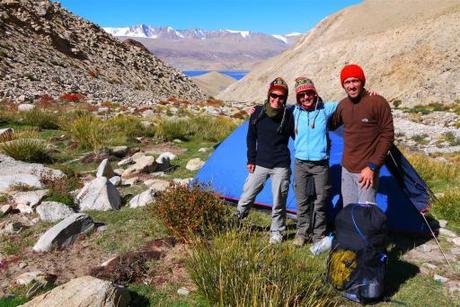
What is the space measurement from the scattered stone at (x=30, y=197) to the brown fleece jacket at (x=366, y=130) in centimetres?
468

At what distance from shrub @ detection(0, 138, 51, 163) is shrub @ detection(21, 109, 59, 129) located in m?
4.69

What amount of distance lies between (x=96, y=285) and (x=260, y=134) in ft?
8.85

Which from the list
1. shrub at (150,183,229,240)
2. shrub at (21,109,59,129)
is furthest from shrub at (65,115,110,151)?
shrub at (150,183,229,240)

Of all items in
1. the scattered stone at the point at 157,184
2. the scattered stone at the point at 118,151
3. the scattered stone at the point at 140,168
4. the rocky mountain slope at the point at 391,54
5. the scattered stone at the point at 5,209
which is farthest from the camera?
the rocky mountain slope at the point at 391,54

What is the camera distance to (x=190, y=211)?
5734 mm

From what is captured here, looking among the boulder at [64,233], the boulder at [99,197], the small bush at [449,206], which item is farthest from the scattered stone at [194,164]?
the small bush at [449,206]

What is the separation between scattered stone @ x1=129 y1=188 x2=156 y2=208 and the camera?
23.3ft

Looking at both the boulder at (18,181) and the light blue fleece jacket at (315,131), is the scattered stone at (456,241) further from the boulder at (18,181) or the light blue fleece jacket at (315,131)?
the boulder at (18,181)

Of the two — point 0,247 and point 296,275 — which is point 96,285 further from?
point 0,247

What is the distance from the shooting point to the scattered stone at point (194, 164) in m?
9.76

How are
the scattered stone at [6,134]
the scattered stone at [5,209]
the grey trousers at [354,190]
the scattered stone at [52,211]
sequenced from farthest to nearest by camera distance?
1. the scattered stone at [6,134]
2. the scattered stone at [5,209]
3. the scattered stone at [52,211]
4. the grey trousers at [354,190]

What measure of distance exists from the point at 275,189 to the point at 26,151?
6.51 m

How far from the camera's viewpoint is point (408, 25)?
85.2m

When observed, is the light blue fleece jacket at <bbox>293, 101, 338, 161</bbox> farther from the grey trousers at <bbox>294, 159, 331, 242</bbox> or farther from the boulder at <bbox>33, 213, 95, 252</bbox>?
the boulder at <bbox>33, 213, 95, 252</bbox>
